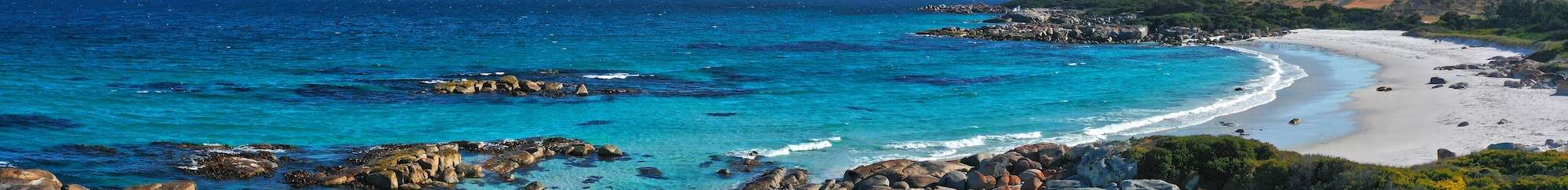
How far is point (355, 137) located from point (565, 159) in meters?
7.66

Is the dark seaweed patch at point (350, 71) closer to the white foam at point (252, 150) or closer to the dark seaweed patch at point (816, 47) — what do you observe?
the white foam at point (252, 150)

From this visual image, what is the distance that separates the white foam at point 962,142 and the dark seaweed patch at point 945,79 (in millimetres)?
18479

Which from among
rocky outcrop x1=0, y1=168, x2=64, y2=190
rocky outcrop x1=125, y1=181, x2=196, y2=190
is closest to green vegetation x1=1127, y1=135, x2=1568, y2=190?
rocky outcrop x1=125, y1=181, x2=196, y2=190

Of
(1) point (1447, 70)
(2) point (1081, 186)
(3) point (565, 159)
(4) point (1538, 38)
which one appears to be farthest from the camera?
(4) point (1538, 38)

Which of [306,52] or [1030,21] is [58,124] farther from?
[1030,21]

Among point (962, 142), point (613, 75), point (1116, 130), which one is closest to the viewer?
point (962, 142)

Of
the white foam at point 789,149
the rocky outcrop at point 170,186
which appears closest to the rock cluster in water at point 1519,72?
the white foam at point 789,149

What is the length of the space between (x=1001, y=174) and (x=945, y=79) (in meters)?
33.0

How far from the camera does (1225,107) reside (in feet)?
154

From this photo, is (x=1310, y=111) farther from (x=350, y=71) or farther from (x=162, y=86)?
(x=162, y=86)

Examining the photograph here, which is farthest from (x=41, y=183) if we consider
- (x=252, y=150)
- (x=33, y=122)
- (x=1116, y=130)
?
(x=1116, y=130)

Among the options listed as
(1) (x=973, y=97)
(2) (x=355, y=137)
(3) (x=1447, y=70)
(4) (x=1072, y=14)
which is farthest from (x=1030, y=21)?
(2) (x=355, y=137)

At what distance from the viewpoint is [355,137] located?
3728 cm

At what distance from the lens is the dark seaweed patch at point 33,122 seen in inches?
1467
